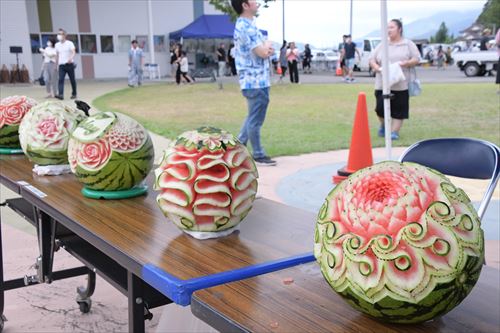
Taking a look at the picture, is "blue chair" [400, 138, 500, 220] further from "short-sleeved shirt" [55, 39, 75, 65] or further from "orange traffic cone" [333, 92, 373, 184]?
"short-sleeved shirt" [55, 39, 75, 65]

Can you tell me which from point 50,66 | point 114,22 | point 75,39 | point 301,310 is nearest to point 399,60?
point 301,310

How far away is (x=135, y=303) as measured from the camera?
4.63ft

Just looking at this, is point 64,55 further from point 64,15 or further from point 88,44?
point 88,44

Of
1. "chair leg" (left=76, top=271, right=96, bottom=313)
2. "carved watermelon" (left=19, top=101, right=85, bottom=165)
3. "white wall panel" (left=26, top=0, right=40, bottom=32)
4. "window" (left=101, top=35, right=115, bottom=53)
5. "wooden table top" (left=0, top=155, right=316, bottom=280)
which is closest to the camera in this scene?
"wooden table top" (left=0, top=155, right=316, bottom=280)

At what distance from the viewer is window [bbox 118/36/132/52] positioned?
91.8ft

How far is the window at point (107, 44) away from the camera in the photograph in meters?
27.6

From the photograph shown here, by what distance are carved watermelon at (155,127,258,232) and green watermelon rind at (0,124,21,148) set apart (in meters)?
1.37

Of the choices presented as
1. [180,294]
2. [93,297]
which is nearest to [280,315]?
[180,294]

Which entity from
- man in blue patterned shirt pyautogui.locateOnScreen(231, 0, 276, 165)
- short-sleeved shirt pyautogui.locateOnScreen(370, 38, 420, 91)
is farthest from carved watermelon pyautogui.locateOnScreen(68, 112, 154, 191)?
short-sleeved shirt pyautogui.locateOnScreen(370, 38, 420, 91)

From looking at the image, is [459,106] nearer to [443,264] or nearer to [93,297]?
[93,297]

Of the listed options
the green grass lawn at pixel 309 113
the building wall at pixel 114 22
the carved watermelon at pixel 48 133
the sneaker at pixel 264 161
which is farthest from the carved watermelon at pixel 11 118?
the building wall at pixel 114 22

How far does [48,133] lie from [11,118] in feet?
1.71

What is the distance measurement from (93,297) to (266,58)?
2925 mm

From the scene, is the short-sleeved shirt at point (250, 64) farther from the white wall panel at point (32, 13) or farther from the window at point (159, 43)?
the window at point (159, 43)
